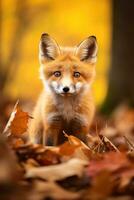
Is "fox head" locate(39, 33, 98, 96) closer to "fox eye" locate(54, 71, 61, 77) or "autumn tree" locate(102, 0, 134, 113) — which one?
"fox eye" locate(54, 71, 61, 77)

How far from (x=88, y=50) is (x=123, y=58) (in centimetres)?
713

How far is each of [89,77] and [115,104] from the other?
717 centimetres

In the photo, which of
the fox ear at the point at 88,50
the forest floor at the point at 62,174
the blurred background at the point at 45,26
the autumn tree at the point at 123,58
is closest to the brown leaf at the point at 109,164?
the forest floor at the point at 62,174

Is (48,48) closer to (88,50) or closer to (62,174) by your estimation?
(88,50)

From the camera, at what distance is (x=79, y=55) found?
19.7 feet

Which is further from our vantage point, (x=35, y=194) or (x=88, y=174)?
(x=88, y=174)

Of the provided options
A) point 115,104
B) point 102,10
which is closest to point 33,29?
point 102,10

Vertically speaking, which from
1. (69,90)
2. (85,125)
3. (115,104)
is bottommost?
(115,104)

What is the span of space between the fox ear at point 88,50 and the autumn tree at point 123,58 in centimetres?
695

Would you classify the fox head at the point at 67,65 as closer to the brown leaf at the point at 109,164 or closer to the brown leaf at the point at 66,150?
the brown leaf at the point at 66,150

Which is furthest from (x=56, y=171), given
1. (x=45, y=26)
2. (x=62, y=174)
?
(x=45, y=26)

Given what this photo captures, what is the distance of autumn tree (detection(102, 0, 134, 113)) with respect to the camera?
12992mm

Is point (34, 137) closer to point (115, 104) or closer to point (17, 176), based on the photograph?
point (17, 176)

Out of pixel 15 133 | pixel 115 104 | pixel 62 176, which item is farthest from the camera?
pixel 115 104
